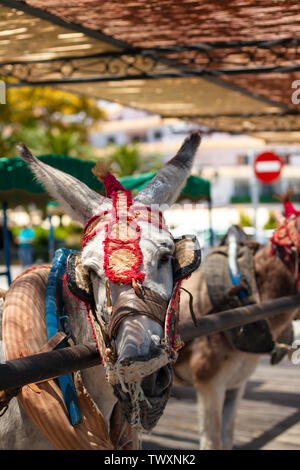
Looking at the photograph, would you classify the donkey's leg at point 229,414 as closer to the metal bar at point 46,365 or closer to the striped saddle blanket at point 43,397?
the striped saddle blanket at point 43,397

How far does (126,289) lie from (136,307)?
81 mm

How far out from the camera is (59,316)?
2297mm

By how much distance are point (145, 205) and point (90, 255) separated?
0.98ft

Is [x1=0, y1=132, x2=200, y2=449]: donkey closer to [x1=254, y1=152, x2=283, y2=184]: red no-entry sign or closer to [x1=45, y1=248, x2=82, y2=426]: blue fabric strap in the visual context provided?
[x1=45, y1=248, x2=82, y2=426]: blue fabric strap

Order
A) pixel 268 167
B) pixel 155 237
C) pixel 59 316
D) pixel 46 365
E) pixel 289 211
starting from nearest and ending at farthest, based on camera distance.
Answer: pixel 155 237, pixel 46 365, pixel 59 316, pixel 289 211, pixel 268 167

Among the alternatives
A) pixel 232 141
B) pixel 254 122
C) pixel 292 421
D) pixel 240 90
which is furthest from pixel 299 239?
pixel 232 141

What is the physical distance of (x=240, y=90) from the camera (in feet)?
30.2

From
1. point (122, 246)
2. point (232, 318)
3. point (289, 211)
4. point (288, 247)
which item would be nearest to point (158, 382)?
point (122, 246)

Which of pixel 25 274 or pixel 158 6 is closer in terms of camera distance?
pixel 25 274

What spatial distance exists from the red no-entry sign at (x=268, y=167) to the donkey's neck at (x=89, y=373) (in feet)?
37.8

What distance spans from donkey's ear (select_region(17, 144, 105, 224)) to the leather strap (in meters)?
0.43

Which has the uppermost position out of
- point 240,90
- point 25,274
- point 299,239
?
point 240,90

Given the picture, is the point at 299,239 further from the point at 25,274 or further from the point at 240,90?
the point at 240,90

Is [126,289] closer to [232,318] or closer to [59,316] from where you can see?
[59,316]
